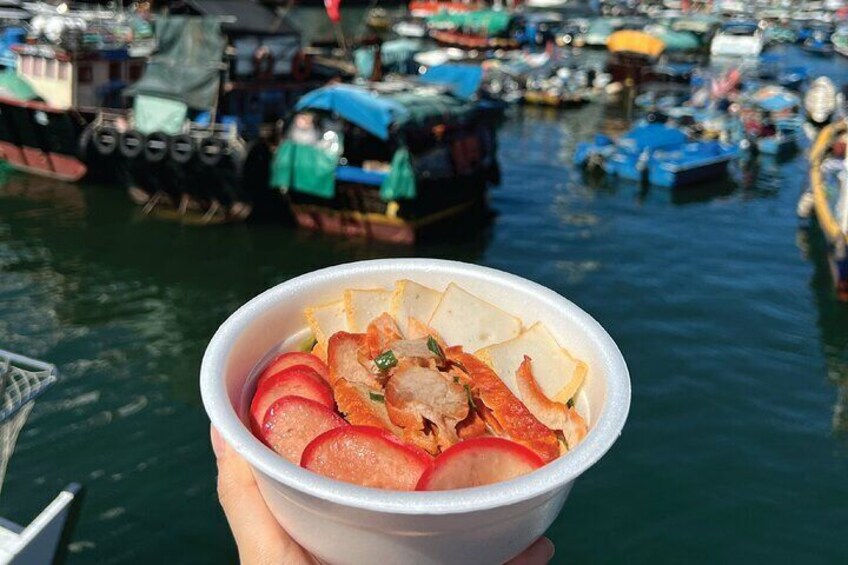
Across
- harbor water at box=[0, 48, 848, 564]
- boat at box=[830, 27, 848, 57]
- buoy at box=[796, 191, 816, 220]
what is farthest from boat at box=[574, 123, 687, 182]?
boat at box=[830, 27, 848, 57]

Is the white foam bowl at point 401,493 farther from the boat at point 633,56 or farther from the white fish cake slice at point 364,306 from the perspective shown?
the boat at point 633,56

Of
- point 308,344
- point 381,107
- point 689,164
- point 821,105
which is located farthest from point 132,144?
point 821,105

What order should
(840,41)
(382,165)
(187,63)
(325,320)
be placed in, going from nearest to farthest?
(325,320), (382,165), (187,63), (840,41)

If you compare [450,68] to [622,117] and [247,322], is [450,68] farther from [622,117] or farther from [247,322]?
[247,322]

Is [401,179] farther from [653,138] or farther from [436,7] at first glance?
[436,7]

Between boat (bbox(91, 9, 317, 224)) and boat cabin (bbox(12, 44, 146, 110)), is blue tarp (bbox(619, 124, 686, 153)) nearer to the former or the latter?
boat (bbox(91, 9, 317, 224))
